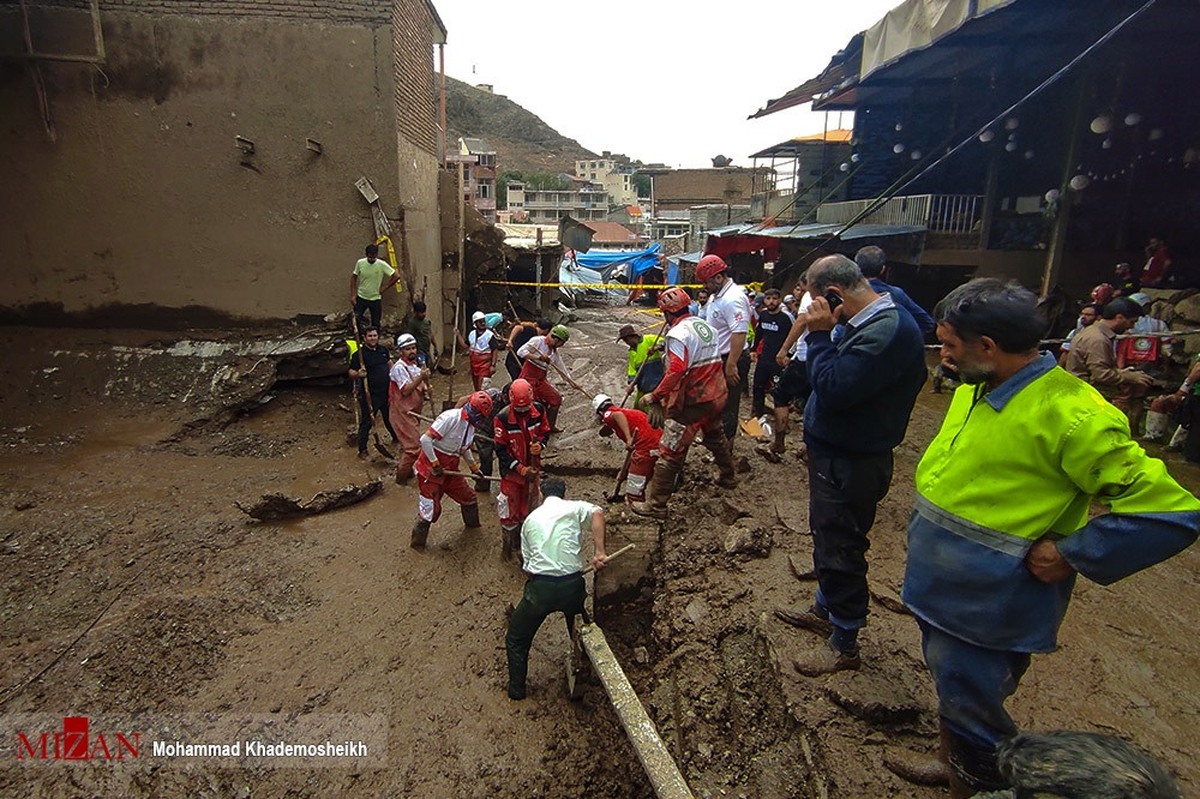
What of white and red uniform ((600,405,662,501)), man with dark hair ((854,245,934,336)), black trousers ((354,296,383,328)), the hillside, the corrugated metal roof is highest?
the hillside

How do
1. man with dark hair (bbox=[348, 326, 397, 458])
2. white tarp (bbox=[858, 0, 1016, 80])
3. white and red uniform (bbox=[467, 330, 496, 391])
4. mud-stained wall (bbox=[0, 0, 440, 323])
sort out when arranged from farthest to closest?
mud-stained wall (bbox=[0, 0, 440, 323])
white and red uniform (bbox=[467, 330, 496, 391])
white tarp (bbox=[858, 0, 1016, 80])
man with dark hair (bbox=[348, 326, 397, 458])

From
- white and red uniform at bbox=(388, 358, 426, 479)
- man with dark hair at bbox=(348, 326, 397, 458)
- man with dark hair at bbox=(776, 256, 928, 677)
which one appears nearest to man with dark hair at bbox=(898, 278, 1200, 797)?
man with dark hair at bbox=(776, 256, 928, 677)

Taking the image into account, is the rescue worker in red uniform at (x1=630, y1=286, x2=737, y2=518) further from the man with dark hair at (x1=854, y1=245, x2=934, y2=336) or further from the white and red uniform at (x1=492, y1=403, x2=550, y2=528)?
the man with dark hair at (x1=854, y1=245, x2=934, y2=336)

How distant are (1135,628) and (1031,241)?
9959 mm

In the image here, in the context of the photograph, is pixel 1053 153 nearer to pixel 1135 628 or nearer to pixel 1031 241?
pixel 1031 241

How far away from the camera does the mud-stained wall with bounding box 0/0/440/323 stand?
8.74 m

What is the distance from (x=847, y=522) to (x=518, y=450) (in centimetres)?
276

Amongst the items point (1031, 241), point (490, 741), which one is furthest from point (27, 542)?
point (1031, 241)

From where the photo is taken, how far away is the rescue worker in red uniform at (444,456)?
532 centimetres

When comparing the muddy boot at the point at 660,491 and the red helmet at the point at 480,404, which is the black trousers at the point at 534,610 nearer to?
the muddy boot at the point at 660,491

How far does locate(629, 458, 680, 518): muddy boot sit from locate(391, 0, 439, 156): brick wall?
7.15 metres

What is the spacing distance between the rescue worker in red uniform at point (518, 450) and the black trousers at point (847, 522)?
2.57 meters

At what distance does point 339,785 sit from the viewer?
3369 mm

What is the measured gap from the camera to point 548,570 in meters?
3.76
